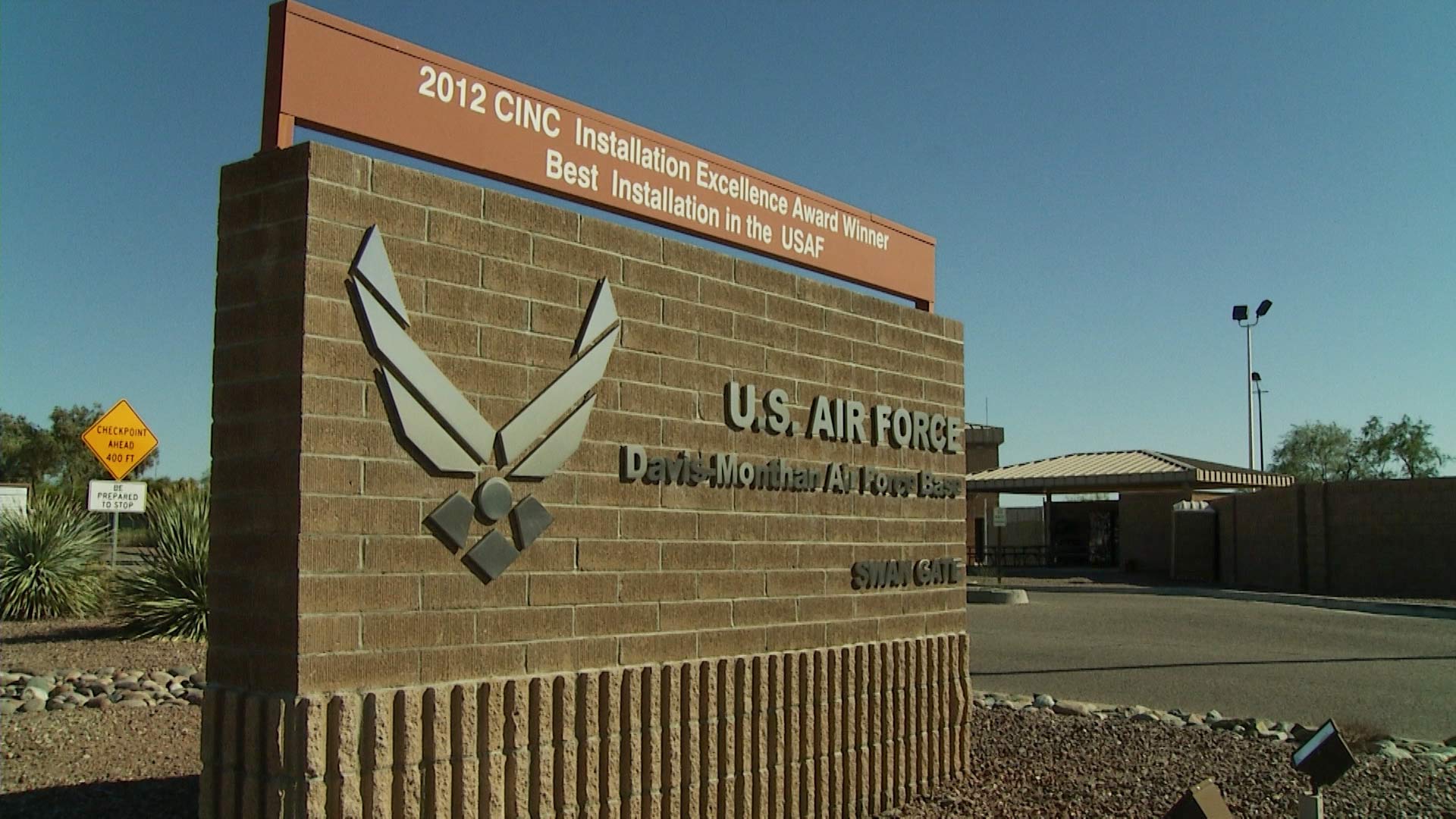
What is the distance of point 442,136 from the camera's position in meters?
5.68

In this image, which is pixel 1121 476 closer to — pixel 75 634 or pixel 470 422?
pixel 75 634

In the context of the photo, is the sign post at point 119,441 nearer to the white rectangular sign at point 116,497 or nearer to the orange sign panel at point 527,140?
the white rectangular sign at point 116,497

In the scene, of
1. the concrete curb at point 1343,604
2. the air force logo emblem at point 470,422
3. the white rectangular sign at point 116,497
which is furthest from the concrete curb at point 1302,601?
the air force logo emblem at point 470,422

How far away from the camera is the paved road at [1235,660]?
41.3ft

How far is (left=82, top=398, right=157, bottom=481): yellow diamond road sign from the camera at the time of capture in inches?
751

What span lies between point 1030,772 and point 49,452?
72985mm

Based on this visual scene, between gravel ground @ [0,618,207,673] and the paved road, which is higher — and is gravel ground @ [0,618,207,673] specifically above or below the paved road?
above

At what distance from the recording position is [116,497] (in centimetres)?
2069

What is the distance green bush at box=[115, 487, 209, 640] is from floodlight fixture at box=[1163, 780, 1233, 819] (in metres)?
11.0

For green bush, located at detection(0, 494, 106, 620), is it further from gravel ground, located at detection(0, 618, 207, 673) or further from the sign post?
gravel ground, located at detection(0, 618, 207, 673)

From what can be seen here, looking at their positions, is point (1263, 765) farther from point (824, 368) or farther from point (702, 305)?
point (702, 305)

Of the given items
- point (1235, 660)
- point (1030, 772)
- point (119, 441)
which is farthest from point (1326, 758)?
point (119, 441)

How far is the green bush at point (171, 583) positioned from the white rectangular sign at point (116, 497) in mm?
5438

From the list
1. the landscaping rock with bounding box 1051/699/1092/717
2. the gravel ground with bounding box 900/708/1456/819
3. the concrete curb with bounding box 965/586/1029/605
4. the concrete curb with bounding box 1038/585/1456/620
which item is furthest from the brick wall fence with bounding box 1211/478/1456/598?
the gravel ground with bounding box 900/708/1456/819
